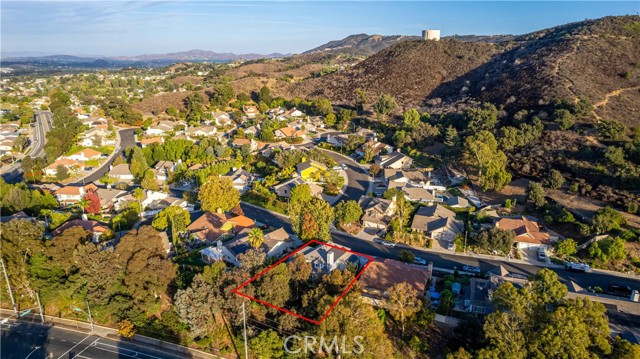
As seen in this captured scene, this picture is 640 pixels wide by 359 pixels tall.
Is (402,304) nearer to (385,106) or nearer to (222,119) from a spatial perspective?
(385,106)

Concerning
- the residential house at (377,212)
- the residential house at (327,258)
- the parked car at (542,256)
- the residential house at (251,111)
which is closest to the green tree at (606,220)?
the parked car at (542,256)

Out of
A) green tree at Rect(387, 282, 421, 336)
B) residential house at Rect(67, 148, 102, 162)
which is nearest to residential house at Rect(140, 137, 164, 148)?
residential house at Rect(67, 148, 102, 162)

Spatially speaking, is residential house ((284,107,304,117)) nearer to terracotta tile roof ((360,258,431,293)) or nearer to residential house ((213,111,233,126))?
residential house ((213,111,233,126))

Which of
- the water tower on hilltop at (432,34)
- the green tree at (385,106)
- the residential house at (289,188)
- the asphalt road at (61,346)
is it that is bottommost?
the asphalt road at (61,346)

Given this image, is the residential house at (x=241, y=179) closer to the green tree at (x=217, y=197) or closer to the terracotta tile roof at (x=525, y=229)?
the green tree at (x=217, y=197)

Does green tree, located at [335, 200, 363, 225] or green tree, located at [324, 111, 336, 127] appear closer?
green tree, located at [335, 200, 363, 225]
